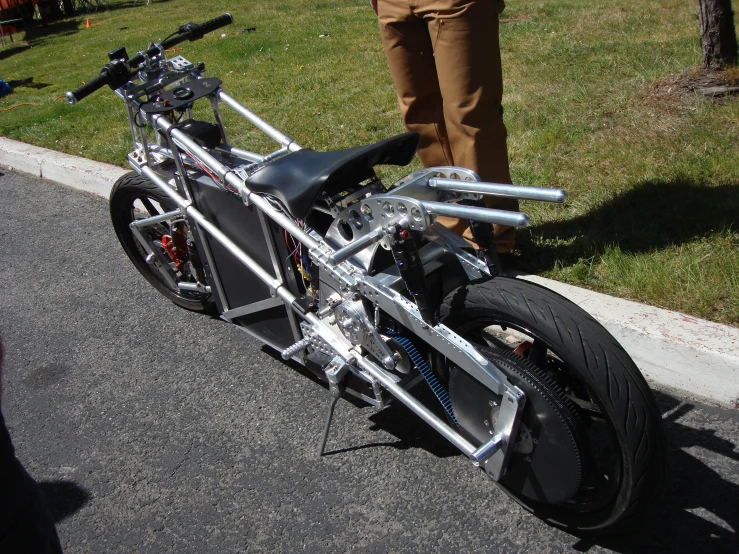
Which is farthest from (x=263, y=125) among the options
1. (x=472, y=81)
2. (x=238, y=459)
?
(x=238, y=459)

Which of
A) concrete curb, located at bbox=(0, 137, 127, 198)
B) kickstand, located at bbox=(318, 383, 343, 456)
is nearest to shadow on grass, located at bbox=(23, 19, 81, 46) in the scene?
concrete curb, located at bbox=(0, 137, 127, 198)

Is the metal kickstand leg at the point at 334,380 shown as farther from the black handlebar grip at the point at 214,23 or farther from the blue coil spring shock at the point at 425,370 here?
the black handlebar grip at the point at 214,23

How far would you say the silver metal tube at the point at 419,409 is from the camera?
2.43 meters

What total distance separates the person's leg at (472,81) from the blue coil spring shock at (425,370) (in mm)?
1324

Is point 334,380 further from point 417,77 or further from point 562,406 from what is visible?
point 417,77

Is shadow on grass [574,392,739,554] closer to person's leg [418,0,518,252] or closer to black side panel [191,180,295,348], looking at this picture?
person's leg [418,0,518,252]

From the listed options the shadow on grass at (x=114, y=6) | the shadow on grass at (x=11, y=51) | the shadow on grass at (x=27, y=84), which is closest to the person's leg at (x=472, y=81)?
the shadow on grass at (x=27, y=84)

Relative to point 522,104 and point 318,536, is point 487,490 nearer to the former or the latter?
point 318,536

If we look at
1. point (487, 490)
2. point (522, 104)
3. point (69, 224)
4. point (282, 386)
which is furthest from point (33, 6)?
point (487, 490)

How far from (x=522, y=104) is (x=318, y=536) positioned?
4.05m

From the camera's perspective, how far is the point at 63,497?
294 cm

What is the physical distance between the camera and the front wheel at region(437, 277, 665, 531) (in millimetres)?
2121

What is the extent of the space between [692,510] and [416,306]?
114 centimetres

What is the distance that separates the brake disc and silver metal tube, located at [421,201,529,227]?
0.50 m
